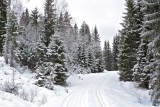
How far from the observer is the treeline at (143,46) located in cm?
1491

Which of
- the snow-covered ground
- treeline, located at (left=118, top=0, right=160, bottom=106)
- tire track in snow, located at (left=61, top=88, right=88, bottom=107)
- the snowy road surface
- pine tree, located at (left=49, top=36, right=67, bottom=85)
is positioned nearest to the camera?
the snow-covered ground

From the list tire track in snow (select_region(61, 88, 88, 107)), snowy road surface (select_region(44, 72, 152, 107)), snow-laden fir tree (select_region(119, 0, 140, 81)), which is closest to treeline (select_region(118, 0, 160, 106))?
snow-laden fir tree (select_region(119, 0, 140, 81))

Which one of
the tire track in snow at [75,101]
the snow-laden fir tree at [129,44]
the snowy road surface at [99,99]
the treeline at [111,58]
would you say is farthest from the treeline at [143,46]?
the treeline at [111,58]

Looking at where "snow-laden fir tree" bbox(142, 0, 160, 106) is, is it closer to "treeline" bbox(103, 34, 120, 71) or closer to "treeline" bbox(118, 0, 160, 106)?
"treeline" bbox(118, 0, 160, 106)

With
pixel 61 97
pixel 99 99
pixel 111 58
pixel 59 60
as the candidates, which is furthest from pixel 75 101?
pixel 111 58

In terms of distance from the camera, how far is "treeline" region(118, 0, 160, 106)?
14.9 metres

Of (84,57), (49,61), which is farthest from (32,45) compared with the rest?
(84,57)

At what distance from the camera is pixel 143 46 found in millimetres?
25266

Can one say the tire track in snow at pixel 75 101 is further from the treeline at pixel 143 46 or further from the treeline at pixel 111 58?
the treeline at pixel 111 58

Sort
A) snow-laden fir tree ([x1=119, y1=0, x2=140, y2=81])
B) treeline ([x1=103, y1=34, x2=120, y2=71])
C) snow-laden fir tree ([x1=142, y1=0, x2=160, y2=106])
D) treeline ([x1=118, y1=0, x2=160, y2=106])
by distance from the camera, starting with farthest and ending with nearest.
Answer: treeline ([x1=103, y1=34, x2=120, y2=71])
snow-laden fir tree ([x1=119, y1=0, x2=140, y2=81])
treeline ([x1=118, y1=0, x2=160, y2=106])
snow-laden fir tree ([x1=142, y1=0, x2=160, y2=106])

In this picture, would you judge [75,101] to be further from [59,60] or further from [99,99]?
[59,60]

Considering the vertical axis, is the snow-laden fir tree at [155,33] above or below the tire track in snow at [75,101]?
above

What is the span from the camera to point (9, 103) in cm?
1012

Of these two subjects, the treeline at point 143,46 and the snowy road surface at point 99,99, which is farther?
the treeline at point 143,46
